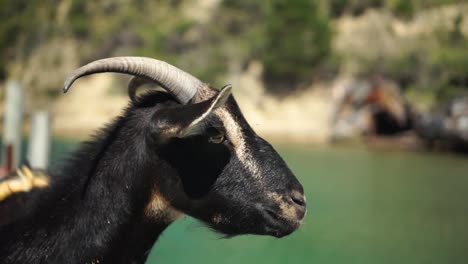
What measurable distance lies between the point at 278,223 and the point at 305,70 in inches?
1329

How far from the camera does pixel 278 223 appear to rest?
3.26 metres

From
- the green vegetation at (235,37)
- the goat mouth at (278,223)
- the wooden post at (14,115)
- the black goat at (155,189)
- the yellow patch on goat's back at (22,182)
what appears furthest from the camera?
the green vegetation at (235,37)

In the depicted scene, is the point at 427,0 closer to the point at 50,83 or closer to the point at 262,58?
the point at 262,58

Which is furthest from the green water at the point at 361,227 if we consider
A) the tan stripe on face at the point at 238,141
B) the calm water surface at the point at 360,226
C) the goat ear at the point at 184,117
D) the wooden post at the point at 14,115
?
the wooden post at the point at 14,115

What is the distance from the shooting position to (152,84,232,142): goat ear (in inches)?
112

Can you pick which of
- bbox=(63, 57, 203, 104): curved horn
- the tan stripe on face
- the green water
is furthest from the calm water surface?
bbox=(63, 57, 203, 104): curved horn

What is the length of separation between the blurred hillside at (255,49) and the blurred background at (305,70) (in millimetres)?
75

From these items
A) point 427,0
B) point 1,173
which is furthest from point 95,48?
point 1,173

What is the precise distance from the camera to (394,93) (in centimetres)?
3100

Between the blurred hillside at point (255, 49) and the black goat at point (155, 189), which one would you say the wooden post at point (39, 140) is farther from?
the blurred hillside at point (255, 49)

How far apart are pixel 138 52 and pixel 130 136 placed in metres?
33.6

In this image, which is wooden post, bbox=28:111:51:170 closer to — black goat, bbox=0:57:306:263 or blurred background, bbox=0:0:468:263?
black goat, bbox=0:57:306:263

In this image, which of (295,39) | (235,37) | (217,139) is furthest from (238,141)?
(235,37)

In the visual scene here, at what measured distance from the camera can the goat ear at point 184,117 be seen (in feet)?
9.30
